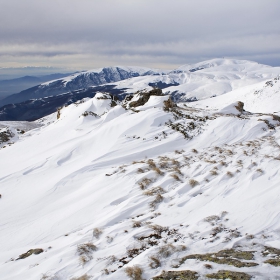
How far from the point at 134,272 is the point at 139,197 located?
375 centimetres

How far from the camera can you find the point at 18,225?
8.29 meters

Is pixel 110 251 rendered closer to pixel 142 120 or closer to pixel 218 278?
pixel 218 278

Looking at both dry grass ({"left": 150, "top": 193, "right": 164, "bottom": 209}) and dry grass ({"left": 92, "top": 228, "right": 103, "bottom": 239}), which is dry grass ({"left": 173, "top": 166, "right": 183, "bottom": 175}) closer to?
dry grass ({"left": 150, "top": 193, "right": 164, "bottom": 209})

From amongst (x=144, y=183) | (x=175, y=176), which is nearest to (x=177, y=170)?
(x=175, y=176)

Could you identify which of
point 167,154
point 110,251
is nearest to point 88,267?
point 110,251

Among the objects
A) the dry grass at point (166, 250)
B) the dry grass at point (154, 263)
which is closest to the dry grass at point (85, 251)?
the dry grass at point (154, 263)

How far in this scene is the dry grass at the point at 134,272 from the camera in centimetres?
518

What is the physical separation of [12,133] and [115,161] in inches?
1078

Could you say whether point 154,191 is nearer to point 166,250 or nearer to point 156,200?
point 156,200

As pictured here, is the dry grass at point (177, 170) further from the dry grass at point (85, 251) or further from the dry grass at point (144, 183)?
the dry grass at point (85, 251)

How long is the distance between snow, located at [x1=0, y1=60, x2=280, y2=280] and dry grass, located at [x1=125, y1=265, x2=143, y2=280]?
151 mm

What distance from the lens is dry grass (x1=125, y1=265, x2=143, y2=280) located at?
5.18 m

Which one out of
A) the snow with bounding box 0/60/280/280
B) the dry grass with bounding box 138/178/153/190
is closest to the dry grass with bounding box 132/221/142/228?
the snow with bounding box 0/60/280/280

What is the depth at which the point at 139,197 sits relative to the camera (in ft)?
29.3
